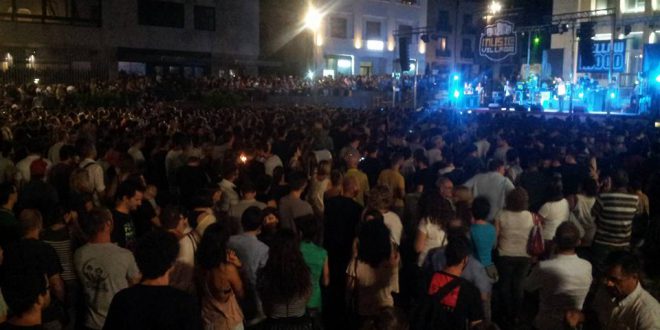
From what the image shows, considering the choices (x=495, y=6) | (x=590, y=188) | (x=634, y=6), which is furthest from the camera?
(x=495, y=6)

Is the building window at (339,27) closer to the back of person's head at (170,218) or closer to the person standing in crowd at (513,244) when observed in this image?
the person standing in crowd at (513,244)

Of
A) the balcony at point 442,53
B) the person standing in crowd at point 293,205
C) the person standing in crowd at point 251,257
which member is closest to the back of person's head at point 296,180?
the person standing in crowd at point 293,205

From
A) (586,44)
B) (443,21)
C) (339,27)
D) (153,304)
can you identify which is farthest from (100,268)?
(443,21)

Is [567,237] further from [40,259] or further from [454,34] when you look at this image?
[454,34]

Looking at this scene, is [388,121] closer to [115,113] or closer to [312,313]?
[115,113]

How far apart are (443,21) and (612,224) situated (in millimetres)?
50271

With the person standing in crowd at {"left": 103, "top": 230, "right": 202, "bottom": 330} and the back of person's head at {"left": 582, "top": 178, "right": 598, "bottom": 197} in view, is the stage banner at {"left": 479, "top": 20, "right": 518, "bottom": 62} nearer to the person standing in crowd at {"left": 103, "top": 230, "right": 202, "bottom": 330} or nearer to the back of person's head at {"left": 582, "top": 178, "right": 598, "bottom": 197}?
the back of person's head at {"left": 582, "top": 178, "right": 598, "bottom": 197}

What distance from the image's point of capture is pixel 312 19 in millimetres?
42344

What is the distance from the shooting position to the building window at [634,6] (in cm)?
3098

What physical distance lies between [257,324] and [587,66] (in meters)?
24.1

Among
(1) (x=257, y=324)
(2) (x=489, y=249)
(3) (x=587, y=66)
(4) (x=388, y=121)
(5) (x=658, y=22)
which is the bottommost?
(1) (x=257, y=324)

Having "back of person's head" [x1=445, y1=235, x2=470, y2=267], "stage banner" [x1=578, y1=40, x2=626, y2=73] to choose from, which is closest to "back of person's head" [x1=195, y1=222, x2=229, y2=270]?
"back of person's head" [x1=445, y1=235, x2=470, y2=267]

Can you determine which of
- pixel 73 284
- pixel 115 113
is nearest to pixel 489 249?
pixel 73 284

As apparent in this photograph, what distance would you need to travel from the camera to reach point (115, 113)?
14.3 metres
